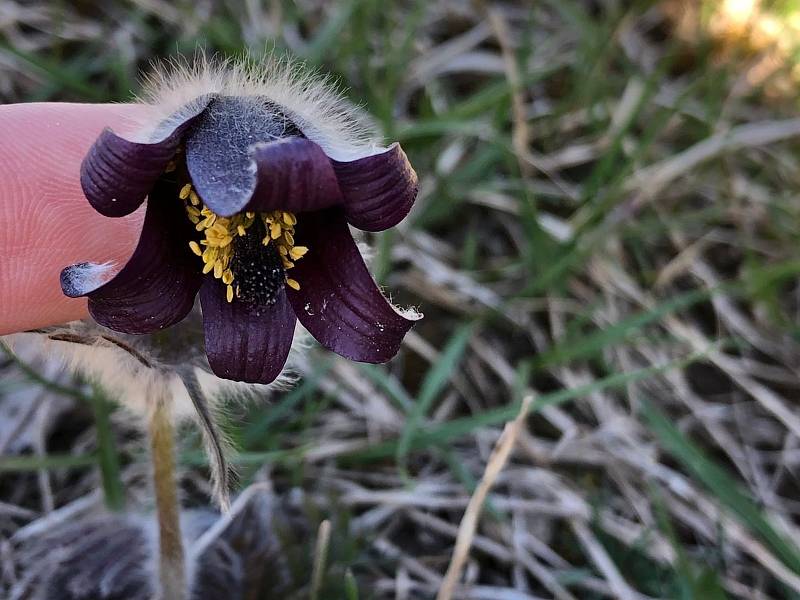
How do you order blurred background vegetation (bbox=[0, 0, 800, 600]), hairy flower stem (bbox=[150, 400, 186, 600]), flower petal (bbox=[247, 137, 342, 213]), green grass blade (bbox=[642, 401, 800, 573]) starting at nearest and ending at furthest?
flower petal (bbox=[247, 137, 342, 213])
hairy flower stem (bbox=[150, 400, 186, 600])
green grass blade (bbox=[642, 401, 800, 573])
blurred background vegetation (bbox=[0, 0, 800, 600])

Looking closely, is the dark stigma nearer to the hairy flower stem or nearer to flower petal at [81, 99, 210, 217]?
flower petal at [81, 99, 210, 217]

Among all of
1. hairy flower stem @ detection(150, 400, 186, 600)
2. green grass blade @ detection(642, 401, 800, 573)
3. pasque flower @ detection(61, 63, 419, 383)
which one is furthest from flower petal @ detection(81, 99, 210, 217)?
green grass blade @ detection(642, 401, 800, 573)

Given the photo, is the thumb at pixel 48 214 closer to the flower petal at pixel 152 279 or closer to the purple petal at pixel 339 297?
the flower petal at pixel 152 279

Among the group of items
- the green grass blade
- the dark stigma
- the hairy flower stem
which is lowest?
the green grass blade

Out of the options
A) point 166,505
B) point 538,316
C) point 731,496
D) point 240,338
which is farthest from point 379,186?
point 538,316

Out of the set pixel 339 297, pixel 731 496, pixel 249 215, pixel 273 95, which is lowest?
pixel 731 496

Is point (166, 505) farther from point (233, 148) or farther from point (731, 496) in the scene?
point (731, 496)
